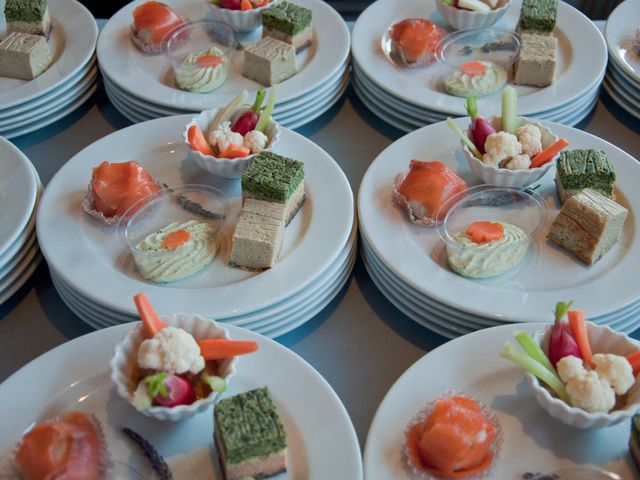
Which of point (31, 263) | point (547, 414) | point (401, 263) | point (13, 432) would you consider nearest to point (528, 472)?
point (547, 414)

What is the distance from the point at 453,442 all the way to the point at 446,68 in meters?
1.86

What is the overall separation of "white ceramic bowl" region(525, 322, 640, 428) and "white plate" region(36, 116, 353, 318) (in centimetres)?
76

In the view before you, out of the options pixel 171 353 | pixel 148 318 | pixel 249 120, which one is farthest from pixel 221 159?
pixel 171 353

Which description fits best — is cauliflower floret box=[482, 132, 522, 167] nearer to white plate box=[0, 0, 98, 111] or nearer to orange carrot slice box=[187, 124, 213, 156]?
orange carrot slice box=[187, 124, 213, 156]

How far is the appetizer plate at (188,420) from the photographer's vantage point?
1.98m

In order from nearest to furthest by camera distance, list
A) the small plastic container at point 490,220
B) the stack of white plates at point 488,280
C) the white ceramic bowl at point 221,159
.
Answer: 1. the stack of white plates at point 488,280
2. the small plastic container at point 490,220
3. the white ceramic bowl at point 221,159

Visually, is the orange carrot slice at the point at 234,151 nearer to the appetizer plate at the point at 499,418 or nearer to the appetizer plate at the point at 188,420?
the appetizer plate at the point at 188,420

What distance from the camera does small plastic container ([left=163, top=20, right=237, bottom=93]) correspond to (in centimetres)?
314

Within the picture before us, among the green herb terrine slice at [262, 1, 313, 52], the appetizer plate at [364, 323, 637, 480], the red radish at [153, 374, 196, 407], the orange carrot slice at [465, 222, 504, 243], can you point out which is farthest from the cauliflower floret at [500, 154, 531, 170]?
the red radish at [153, 374, 196, 407]

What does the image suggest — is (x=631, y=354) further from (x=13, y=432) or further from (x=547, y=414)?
(x=13, y=432)

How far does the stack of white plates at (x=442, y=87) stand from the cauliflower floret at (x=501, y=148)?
1.02 ft

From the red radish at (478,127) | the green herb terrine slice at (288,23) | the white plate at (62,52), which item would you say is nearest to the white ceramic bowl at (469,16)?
the green herb terrine slice at (288,23)

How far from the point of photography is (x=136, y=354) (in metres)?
2.08

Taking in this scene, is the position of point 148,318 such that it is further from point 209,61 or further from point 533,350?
point 209,61
